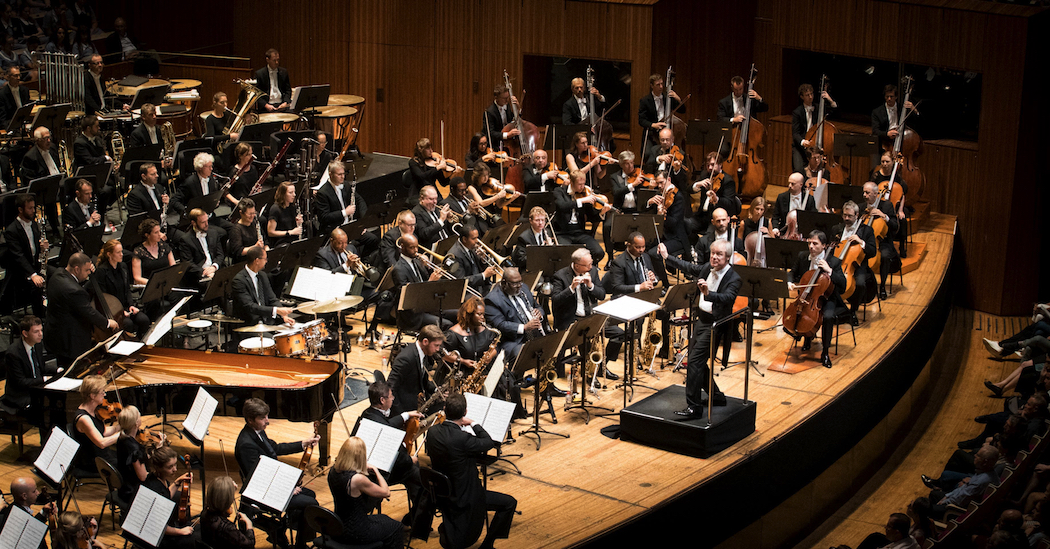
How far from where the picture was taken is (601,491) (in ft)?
24.6

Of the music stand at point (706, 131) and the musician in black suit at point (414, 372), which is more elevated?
the music stand at point (706, 131)

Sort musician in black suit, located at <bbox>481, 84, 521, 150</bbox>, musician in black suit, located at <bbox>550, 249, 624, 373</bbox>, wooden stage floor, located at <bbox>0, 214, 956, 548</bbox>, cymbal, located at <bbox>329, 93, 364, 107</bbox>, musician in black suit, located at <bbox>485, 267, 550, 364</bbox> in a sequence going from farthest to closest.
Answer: cymbal, located at <bbox>329, 93, 364, 107</bbox> < musician in black suit, located at <bbox>481, 84, 521, 150</bbox> < musician in black suit, located at <bbox>550, 249, 624, 373</bbox> < musician in black suit, located at <bbox>485, 267, 550, 364</bbox> < wooden stage floor, located at <bbox>0, 214, 956, 548</bbox>

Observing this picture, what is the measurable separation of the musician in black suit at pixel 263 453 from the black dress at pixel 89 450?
2.91 ft

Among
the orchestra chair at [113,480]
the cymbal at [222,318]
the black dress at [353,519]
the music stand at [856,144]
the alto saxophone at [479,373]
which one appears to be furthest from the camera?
the music stand at [856,144]

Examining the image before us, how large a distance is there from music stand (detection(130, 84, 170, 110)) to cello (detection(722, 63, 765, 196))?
6115 mm

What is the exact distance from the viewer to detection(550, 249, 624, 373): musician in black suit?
9.20 m

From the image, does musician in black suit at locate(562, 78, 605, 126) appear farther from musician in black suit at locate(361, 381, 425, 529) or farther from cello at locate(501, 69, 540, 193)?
musician in black suit at locate(361, 381, 425, 529)

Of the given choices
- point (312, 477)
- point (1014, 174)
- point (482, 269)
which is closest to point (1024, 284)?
point (1014, 174)

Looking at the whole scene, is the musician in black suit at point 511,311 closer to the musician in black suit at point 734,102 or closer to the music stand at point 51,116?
the musician in black suit at point 734,102

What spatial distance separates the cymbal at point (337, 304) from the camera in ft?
28.1

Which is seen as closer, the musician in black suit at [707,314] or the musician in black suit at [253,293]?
the musician in black suit at [707,314]

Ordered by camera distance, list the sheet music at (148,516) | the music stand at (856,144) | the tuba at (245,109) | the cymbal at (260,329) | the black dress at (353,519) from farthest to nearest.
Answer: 1. the tuba at (245,109)
2. the music stand at (856,144)
3. the cymbal at (260,329)
4. the black dress at (353,519)
5. the sheet music at (148,516)

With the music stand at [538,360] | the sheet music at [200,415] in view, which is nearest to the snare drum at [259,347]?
the sheet music at [200,415]

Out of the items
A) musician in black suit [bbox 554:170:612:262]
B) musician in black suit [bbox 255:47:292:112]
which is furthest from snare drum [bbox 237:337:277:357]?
musician in black suit [bbox 255:47:292:112]
